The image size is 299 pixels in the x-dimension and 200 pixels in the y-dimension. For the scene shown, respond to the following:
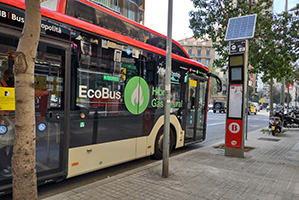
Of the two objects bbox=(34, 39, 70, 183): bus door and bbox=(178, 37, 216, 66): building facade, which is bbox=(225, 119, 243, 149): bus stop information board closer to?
bbox=(34, 39, 70, 183): bus door

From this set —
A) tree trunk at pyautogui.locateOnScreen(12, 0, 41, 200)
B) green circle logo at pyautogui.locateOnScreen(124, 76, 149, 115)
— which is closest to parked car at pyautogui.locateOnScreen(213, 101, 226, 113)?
green circle logo at pyautogui.locateOnScreen(124, 76, 149, 115)

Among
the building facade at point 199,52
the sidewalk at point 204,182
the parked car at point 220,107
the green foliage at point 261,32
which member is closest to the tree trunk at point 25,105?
the sidewalk at point 204,182

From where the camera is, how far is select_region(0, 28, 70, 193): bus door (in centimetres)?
352

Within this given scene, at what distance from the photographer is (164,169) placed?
504 centimetres

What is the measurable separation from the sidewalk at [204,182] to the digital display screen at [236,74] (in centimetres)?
254

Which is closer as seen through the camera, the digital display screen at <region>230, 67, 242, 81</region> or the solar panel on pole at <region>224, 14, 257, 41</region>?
the solar panel on pole at <region>224, 14, 257, 41</region>

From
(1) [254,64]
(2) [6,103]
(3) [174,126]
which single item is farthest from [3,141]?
(1) [254,64]

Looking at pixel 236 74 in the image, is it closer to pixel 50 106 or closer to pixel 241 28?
pixel 241 28

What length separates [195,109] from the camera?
8250mm

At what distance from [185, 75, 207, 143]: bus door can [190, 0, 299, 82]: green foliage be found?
2451mm

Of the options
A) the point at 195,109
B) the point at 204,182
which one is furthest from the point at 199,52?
the point at 204,182

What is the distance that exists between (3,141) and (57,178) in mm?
1159

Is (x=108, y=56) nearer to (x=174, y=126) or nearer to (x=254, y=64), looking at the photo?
(x=174, y=126)

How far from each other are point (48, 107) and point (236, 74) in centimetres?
587
